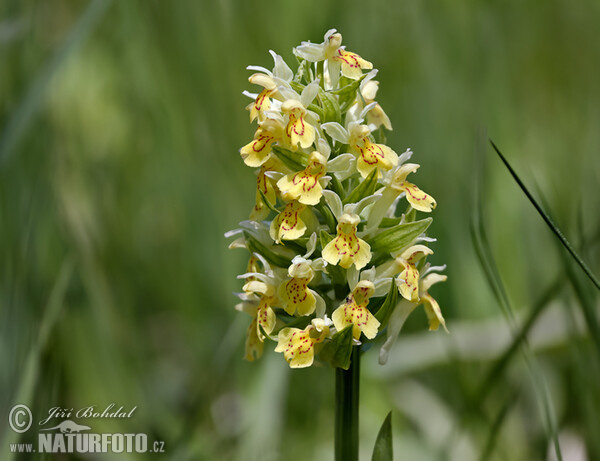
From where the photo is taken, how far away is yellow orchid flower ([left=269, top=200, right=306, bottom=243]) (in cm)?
93

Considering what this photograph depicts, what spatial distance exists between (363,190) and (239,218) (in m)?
1.19

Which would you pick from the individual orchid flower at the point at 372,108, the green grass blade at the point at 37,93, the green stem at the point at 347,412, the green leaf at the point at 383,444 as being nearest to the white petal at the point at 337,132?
the individual orchid flower at the point at 372,108

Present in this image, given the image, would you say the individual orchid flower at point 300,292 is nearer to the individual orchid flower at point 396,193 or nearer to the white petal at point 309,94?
the individual orchid flower at point 396,193

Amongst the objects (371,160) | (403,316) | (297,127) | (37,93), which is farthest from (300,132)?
(37,93)

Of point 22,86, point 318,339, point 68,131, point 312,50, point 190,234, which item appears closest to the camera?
point 318,339

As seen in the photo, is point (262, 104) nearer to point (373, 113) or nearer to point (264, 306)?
point (373, 113)

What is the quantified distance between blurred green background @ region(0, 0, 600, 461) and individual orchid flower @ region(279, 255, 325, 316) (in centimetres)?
33

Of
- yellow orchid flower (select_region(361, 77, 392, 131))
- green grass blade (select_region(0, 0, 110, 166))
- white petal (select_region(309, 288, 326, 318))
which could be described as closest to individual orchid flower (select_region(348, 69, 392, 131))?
yellow orchid flower (select_region(361, 77, 392, 131))

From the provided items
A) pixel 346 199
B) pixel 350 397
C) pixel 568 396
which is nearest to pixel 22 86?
pixel 346 199

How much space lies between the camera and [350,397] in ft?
3.05

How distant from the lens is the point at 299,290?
951mm

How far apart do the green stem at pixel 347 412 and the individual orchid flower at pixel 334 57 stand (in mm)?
441

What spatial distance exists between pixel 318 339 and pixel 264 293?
139mm

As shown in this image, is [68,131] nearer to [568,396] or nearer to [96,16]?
[96,16]
